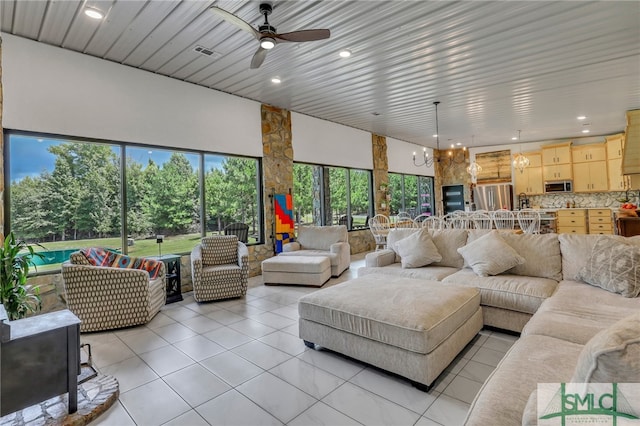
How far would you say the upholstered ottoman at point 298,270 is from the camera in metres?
4.91

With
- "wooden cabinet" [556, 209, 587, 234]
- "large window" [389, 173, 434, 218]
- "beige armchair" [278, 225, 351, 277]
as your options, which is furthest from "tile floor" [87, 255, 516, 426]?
"wooden cabinet" [556, 209, 587, 234]

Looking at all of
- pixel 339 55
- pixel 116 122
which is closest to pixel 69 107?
pixel 116 122

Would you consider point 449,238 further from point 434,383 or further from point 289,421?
point 289,421

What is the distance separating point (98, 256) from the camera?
12.3 feet

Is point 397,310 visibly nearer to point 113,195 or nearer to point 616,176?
point 113,195

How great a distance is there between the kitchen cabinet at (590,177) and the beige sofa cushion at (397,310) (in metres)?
8.34

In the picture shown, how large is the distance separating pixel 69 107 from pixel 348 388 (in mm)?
4549

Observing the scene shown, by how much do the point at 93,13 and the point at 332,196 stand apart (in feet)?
17.9

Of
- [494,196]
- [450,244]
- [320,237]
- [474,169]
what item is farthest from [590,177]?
[320,237]

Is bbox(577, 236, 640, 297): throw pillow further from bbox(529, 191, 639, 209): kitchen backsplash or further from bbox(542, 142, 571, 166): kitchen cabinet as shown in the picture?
bbox(529, 191, 639, 209): kitchen backsplash

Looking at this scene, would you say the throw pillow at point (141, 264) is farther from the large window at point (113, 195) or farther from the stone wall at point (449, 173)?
the stone wall at point (449, 173)

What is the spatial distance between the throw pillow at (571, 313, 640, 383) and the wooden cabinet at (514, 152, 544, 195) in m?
10.2

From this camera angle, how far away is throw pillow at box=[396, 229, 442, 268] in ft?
12.5

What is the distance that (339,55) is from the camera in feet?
13.2
